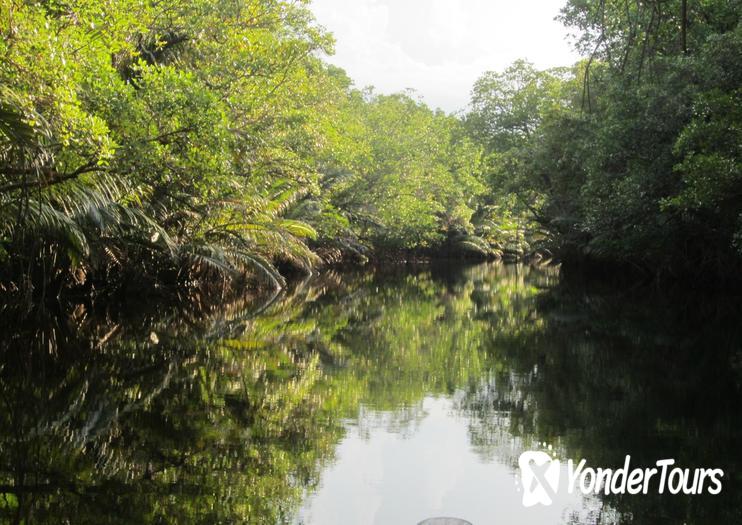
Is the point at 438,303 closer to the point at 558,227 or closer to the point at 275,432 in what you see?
the point at 275,432

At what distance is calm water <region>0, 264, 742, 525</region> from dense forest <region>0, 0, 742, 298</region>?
1459 millimetres

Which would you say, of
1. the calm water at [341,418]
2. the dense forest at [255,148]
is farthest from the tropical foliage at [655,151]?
the calm water at [341,418]

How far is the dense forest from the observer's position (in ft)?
25.2

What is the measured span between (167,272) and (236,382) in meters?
10.5

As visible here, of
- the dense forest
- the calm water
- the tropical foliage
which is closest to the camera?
the calm water

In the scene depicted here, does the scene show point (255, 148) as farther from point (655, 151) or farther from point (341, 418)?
point (341, 418)

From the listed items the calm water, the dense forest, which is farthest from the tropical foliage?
the calm water

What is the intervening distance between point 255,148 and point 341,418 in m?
9.81

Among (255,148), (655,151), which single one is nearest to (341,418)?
(255,148)

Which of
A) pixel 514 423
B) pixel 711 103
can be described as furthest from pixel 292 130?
pixel 514 423

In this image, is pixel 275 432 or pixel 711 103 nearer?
pixel 275 432

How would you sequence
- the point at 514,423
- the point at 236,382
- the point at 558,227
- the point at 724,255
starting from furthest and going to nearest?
1. the point at 558,227
2. the point at 724,255
3. the point at 236,382
4. the point at 514,423

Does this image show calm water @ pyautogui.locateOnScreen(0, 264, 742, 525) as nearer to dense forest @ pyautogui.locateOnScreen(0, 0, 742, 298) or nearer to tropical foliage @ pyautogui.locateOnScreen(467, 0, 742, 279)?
dense forest @ pyautogui.locateOnScreen(0, 0, 742, 298)

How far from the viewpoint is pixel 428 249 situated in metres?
47.0
